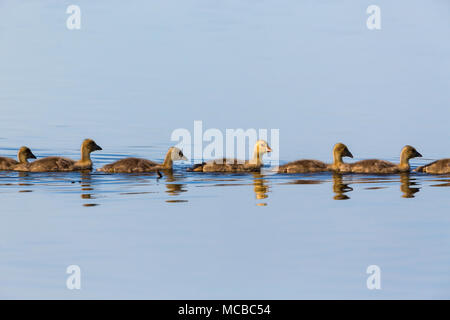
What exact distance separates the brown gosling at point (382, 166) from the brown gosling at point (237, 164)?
6.01 feet

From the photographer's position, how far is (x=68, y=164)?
16906 millimetres

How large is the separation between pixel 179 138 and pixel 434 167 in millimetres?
7425

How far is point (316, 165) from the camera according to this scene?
17.0m

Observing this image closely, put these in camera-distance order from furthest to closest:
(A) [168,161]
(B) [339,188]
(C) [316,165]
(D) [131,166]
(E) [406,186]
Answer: (A) [168,161], (C) [316,165], (D) [131,166], (E) [406,186], (B) [339,188]

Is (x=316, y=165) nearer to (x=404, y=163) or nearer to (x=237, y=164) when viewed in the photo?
(x=237, y=164)

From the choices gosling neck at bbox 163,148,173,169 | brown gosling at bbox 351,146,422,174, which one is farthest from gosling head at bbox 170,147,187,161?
brown gosling at bbox 351,146,422,174

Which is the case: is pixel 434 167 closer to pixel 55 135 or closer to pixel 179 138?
pixel 179 138

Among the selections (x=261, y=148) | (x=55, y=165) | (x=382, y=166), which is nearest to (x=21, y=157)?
(x=55, y=165)

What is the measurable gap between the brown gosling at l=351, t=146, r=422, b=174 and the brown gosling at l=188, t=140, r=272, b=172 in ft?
6.01

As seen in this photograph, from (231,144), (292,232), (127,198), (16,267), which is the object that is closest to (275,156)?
(231,144)

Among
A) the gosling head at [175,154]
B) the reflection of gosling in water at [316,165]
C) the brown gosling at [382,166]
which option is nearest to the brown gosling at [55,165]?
the gosling head at [175,154]

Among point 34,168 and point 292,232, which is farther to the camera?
point 34,168

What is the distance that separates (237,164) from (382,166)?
9.24 ft

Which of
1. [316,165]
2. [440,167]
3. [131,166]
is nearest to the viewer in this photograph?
[131,166]
